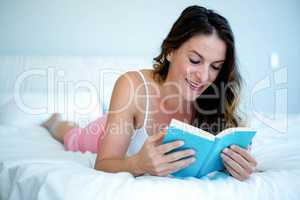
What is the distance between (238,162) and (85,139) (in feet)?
2.83

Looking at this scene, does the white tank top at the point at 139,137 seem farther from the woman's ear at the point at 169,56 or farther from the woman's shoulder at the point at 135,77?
the woman's ear at the point at 169,56

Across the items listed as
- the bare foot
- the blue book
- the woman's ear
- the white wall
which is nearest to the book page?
the blue book

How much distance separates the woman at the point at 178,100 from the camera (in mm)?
767

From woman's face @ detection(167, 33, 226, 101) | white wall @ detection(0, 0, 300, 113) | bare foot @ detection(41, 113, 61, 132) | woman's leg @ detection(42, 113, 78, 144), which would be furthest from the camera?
white wall @ detection(0, 0, 300, 113)

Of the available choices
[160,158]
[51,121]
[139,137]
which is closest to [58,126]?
[51,121]

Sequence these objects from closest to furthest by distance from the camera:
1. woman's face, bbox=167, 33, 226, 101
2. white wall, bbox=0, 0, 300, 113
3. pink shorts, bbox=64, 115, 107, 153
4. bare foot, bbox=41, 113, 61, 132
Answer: woman's face, bbox=167, 33, 226, 101
pink shorts, bbox=64, 115, 107, 153
bare foot, bbox=41, 113, 61, 132
white wall, bbox=0, 0, 300, 113

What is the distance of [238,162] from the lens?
0.77 m

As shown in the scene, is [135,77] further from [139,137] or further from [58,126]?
[58,126]


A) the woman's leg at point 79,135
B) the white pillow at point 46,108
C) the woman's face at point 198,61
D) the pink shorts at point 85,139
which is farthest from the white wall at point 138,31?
the woman's face at point 198,61

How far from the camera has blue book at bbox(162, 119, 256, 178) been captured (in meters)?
0.70

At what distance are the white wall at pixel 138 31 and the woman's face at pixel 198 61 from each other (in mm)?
1136

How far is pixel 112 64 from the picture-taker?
81.6 inches

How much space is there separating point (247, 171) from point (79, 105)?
3.99 ft

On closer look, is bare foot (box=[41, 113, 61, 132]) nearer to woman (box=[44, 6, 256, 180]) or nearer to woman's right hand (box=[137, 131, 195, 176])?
woman (box=[44, 6, 256, 180])
